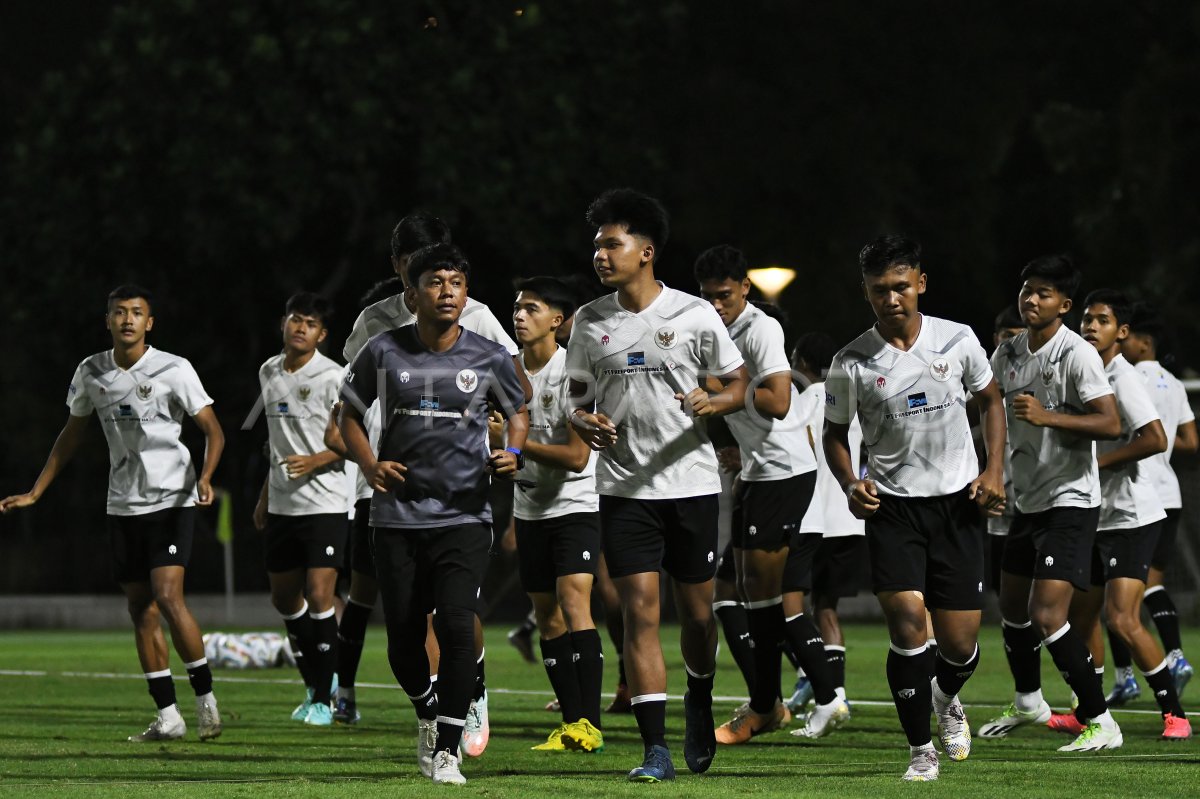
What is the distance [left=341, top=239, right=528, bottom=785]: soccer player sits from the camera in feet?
27.1

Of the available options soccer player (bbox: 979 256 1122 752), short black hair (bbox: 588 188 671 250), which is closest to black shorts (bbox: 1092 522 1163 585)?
soccer player (bbox: 979 256 1122 752)

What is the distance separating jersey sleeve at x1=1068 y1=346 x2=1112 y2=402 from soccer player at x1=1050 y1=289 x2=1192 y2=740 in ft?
2.46

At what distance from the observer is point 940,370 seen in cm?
861

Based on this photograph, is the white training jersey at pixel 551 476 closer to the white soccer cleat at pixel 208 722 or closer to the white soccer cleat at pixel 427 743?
the white soccer cleat at pixel 427 743

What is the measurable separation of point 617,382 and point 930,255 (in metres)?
30.0

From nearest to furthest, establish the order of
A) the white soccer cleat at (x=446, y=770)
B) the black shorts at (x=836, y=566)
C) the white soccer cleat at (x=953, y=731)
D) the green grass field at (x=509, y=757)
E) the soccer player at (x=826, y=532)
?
the green grass field at (x=509, y=757) < the white soccer cleat at (x=446, y=770) < the white soccer cleat at (x=953, y=731) < the soccer player at (x=826, y=532) < the black shorts at (x=836, y=566)

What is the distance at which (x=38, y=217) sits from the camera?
3250 centimetres

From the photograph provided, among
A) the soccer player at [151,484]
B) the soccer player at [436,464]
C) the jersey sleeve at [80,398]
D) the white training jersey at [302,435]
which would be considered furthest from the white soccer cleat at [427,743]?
the white training jersey at [302,435]

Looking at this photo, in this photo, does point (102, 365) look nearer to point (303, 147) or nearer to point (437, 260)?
point (437, 260)

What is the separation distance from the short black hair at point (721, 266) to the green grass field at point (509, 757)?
99.1 inches

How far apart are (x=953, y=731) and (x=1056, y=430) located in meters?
1.72

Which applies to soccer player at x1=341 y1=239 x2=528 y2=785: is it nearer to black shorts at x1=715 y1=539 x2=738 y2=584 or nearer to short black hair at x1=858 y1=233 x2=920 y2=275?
short black hair at x1=858 y1=233 x2=920 y2=275

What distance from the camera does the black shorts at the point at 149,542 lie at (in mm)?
10852

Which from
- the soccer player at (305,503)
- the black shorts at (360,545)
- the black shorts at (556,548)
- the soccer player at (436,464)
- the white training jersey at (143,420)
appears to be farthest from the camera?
the soccer player at (305,503)
